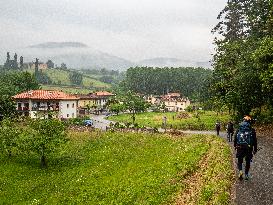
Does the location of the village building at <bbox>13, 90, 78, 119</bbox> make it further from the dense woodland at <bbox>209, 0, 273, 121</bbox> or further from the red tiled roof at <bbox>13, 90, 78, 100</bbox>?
the dense woodland at <bbox>209, 0, 273, 121</bbox>

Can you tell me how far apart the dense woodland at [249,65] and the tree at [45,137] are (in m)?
22.6

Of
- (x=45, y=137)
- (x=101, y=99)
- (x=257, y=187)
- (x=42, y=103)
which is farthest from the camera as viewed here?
(x=101, y=99)

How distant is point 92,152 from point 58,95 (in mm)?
46915

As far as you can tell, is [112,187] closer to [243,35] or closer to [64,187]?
[64,187]

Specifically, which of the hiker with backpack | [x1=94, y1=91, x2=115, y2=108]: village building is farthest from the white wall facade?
the hiker with backpack

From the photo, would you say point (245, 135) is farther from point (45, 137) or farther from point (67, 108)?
point (67, 108)

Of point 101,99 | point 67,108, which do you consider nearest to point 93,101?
point 101,99

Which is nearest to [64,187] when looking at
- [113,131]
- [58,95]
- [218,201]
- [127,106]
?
[218,201]

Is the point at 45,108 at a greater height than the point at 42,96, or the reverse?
the point at 42,96

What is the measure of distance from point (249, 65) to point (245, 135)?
32466mm

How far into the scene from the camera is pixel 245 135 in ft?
52.3

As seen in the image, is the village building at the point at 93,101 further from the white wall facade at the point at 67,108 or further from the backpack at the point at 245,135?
the backpack at the point at 245,135

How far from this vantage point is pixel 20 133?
47500 millimetres

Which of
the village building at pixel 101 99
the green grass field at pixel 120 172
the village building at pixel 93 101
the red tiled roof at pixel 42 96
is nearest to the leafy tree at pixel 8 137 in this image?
the green grass field at pixel 120 172
